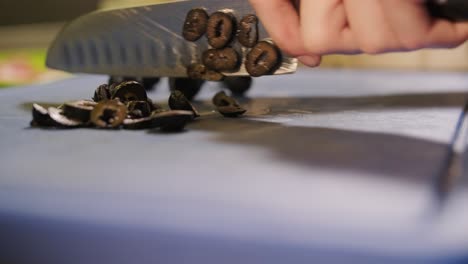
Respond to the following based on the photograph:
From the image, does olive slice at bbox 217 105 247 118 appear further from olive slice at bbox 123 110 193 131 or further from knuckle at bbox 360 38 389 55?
knuckle at bbox 360 38 389 55

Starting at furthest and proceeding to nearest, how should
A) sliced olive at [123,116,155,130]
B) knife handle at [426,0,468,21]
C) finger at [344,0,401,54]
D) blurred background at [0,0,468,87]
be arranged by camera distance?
blurred background at [0,0,468,87] → sliced olive at [123,116,155,130] → finger at [344,0,401,54] → knife handle at [426,0,468,21]

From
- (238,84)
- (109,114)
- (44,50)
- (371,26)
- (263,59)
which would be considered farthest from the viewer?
(44,50)

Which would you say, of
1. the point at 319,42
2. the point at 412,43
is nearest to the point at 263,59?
the point at 319,42

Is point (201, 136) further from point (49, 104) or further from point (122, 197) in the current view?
point (49, 104)

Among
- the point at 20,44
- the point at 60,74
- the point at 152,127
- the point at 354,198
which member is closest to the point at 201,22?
the point at 152,127

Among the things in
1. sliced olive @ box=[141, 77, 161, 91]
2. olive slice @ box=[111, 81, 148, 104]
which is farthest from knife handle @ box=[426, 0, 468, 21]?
sliced olive @ box=[141, 77, 161, 91]

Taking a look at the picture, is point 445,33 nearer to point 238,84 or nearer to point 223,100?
point 223,100

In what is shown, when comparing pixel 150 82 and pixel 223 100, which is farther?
pixel 150 82
